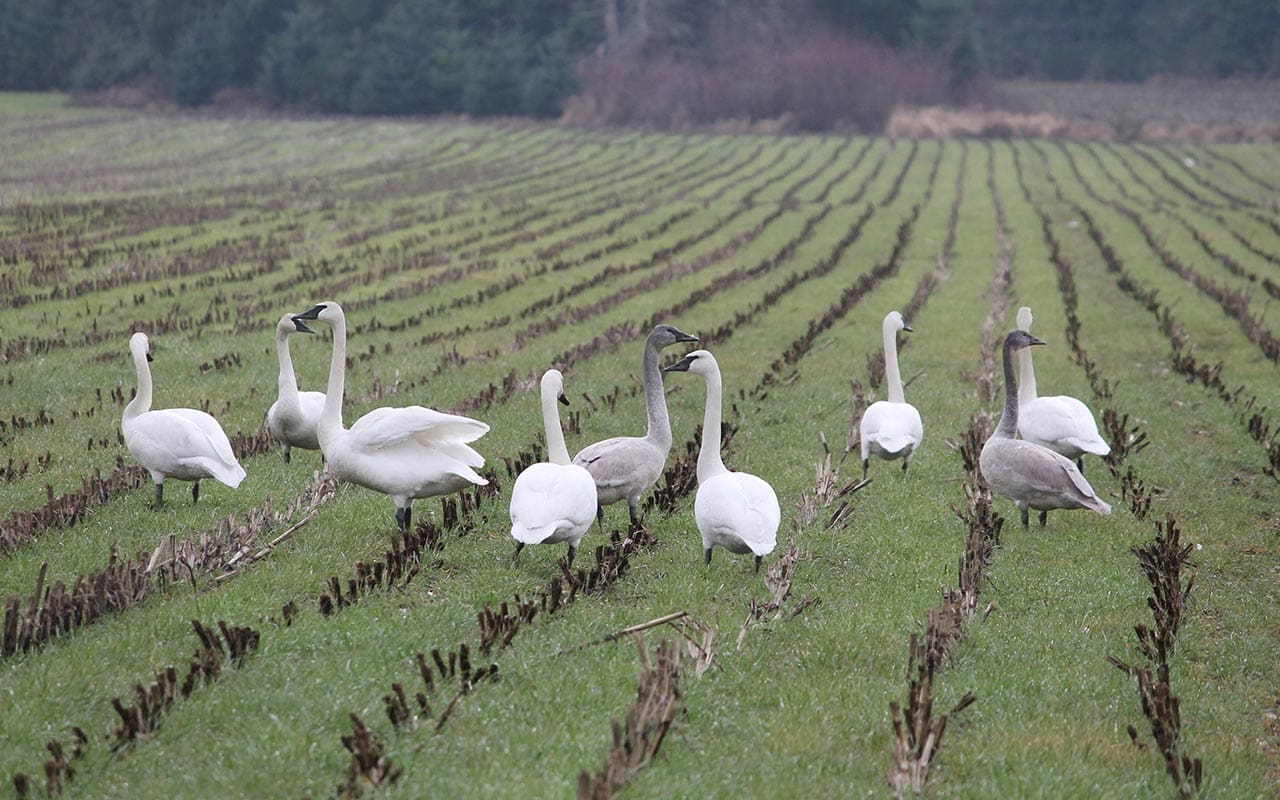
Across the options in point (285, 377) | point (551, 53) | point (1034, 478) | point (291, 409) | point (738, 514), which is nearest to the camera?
point (738, 514)

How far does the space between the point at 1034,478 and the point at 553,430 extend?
3.58 meters

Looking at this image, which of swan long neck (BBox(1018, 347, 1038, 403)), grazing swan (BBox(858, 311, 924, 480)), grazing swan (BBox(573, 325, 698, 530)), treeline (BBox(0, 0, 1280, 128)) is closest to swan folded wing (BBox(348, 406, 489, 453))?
grazing swan (BBox(573, 325, 698, 530))

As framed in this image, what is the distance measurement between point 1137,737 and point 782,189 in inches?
1557

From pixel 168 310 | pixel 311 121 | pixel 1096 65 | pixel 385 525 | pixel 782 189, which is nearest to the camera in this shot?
pixel 385 525

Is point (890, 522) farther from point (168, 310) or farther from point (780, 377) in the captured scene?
point (168, 310)

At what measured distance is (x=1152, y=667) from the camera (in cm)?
709

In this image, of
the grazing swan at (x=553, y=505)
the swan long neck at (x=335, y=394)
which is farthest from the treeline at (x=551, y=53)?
the grazing swan at (x=553, y=505)

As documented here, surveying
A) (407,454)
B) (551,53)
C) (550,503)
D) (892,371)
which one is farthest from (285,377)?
(551,53)

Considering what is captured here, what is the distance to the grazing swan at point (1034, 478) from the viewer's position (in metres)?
9.34

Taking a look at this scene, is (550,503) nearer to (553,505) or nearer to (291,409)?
(553,505)

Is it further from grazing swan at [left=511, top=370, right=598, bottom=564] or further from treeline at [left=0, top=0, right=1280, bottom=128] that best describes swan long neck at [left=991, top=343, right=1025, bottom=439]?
treeline at [left=0, top=0, right=1280, bottom=128]

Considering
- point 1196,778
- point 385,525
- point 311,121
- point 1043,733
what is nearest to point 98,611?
point 385,525

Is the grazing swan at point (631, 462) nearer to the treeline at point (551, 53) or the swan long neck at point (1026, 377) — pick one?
the swan long neck at point (1026, 377)

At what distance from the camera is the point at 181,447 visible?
9.25m
